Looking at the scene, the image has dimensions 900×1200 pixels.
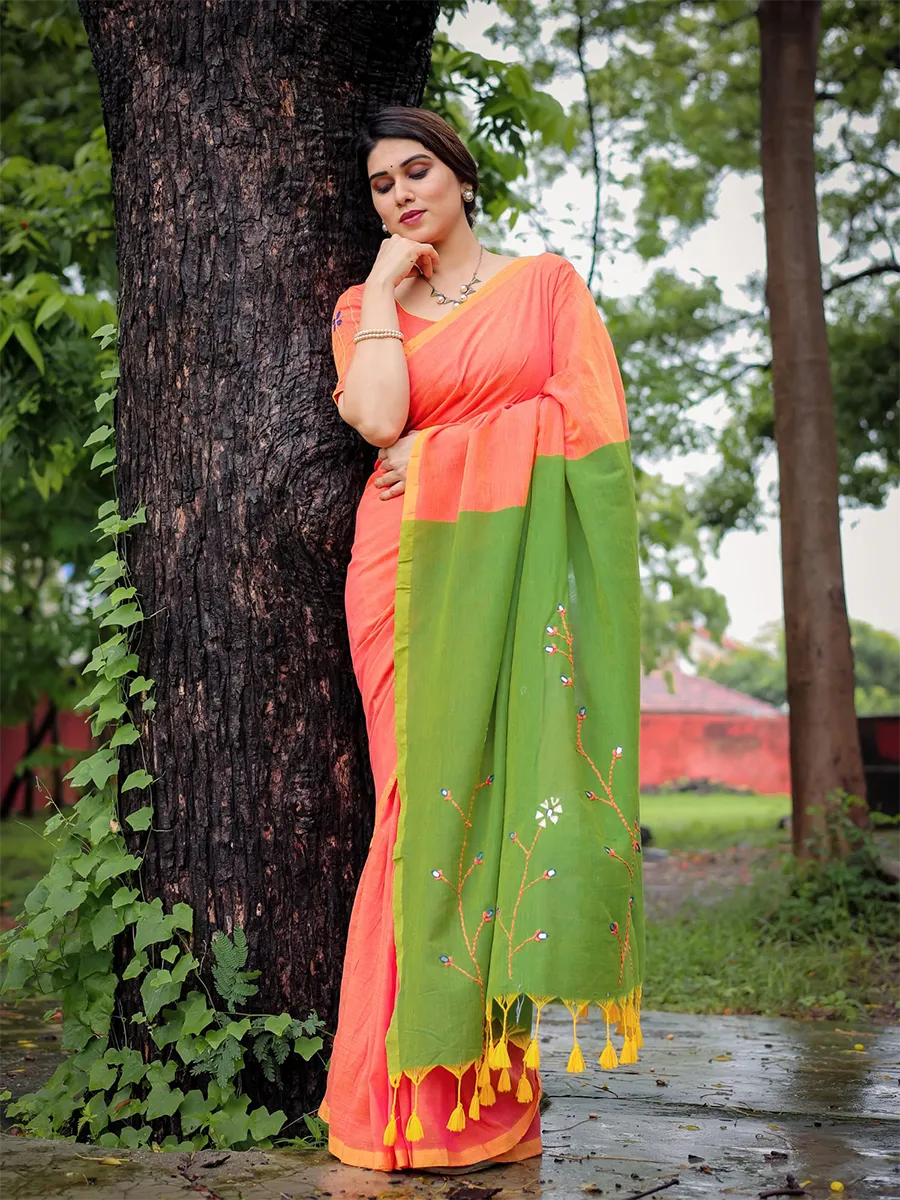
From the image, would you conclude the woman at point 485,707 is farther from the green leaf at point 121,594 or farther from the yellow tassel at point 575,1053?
the green leaf at point 121,594

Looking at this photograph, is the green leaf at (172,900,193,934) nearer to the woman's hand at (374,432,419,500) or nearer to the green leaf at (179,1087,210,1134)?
the green leaf at (179,1087,210,1134)

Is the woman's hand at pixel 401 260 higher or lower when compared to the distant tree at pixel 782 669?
lower

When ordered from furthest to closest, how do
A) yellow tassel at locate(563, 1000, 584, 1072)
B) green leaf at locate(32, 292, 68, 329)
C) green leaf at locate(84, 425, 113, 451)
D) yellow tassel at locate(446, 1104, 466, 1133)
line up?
green leaf at locate(32, 292, 68, 329), green leaf at locate(84, 425, 113, 451), yellow tassel at locate(446, 1104, 466, 1133), yellow tassel at locate(563, 1000, 584, 1072)

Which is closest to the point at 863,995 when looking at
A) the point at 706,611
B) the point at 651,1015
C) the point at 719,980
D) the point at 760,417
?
the point at 719,980

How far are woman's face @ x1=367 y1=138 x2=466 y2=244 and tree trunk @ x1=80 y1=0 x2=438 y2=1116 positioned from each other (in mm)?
161

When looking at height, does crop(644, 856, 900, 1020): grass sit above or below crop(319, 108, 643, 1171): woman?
below

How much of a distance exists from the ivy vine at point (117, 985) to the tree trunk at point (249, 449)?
2.0 inches

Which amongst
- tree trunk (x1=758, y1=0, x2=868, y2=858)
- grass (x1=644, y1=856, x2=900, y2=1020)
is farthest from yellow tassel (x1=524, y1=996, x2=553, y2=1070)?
tree trunk (x1=758, y1=0, x2=868, y2=858)

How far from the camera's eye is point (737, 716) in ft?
85.6

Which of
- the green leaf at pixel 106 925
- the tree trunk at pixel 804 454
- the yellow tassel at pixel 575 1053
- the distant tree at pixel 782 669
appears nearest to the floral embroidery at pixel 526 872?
the yellow tassel at pixel 575 1053

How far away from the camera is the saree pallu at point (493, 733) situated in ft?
7.14

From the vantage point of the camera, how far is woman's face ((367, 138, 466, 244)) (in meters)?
2.60

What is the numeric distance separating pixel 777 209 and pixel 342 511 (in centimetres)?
491

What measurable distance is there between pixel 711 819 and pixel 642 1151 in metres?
14.1
